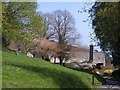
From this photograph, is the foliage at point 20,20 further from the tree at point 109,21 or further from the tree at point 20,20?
the tree at point 109,21

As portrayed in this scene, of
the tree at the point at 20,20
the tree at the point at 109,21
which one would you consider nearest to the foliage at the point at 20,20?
A: the tree at the point at 20,20

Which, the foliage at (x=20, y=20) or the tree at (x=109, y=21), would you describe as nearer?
the tree at (x=109, y=21)

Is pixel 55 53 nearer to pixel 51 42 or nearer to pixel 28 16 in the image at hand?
pixel 51 42

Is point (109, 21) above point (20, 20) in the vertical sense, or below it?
below

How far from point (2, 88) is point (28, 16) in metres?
30.7

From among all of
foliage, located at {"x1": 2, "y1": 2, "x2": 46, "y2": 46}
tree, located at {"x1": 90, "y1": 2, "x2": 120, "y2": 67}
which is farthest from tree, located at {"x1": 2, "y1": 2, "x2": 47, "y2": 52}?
tree, located at {"x1": 90, "y1": 2, "x2": 120, "y2": 67}

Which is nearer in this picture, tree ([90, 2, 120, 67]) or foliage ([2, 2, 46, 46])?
tree ([90, 2, 120, 67])

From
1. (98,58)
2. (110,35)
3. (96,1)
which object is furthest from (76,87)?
(98,58)

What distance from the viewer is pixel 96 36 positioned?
85.8ft

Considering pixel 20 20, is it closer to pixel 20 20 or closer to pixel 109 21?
pixel 20 20

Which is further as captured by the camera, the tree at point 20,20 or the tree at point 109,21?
the tree at point 20,20

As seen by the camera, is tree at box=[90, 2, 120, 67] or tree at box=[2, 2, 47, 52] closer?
tree at box=[90, 2, 120, 67]

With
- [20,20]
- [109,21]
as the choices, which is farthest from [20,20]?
[109,21]

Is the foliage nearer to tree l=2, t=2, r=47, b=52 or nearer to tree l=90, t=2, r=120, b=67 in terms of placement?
tree l=2, t=2, r=47, b=52
